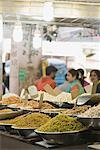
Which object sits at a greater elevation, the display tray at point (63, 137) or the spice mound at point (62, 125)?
the spice mound at point (62, 125)

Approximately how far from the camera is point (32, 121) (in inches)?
128

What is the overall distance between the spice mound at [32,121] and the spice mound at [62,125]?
0.68 ft

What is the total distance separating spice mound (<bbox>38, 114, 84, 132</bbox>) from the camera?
Answer: 9.39 feet

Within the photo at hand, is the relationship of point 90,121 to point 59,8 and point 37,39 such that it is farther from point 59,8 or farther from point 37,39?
point 37,39

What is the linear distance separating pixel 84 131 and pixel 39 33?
273 inches

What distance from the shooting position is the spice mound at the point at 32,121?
3176mm

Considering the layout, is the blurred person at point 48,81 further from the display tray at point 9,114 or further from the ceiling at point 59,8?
the display tray at point 9,114

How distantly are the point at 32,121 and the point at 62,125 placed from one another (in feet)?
1.39

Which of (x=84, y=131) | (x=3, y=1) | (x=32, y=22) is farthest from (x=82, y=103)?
(x=32, y=22)

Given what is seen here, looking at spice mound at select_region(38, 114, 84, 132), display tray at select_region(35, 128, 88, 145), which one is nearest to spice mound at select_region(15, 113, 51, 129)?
spice mound at select_region(38, 114, 84, 132)

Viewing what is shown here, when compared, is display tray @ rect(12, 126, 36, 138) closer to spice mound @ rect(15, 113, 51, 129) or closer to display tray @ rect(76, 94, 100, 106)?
spice mound @ rect(15, 113, 51, 129)

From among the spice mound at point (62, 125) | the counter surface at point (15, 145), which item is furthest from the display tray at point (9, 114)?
the spice mound at point (62, 125)

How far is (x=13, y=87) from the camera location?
9.32 metres

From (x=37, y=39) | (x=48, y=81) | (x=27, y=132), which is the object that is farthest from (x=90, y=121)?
(x=37, y=39)
